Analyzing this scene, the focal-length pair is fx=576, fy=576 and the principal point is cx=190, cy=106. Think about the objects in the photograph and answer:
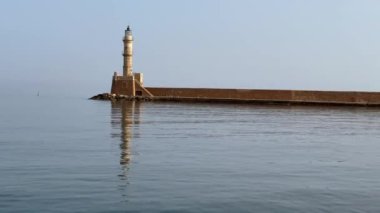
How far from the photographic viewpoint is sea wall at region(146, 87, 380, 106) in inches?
1917

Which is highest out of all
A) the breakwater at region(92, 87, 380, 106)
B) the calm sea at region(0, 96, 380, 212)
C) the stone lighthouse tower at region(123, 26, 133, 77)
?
the stone lighthouse tower at region(123, 26, 133, 77)

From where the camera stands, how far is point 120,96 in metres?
55.3

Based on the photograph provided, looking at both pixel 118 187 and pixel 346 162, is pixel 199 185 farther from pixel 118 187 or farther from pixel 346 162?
pixel 346 162

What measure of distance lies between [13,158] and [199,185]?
4.40 meters

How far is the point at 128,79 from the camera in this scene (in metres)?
54.8

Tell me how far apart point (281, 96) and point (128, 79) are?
47.8ft

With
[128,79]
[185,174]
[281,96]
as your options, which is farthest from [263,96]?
[185,174]

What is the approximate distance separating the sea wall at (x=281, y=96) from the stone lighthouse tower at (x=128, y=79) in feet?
8.97

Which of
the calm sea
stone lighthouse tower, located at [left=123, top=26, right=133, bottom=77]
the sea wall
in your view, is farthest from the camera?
stone lighthouse tower, located at [left=123, top=26, right=133, bottom=77]

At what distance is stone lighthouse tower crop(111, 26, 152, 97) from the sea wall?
8.97ft

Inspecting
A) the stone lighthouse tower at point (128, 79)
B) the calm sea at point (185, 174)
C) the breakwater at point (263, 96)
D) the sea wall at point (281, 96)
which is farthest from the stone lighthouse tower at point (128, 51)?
the calm sea at point (185, 174)

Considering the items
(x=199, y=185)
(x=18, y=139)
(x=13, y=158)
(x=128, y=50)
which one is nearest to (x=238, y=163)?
(x=199, y=185)

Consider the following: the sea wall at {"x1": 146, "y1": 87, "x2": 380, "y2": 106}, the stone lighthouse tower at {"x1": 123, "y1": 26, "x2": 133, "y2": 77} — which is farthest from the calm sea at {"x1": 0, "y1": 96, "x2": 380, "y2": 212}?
the stone lighthouse tower at {"x1": 123, "y1": 26, "x2": 133, "y2": 77}

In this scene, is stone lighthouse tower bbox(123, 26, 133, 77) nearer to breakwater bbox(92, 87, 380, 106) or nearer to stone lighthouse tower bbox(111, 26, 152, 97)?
Answer: stone lighthouse tower bbox(111, 26, 152, 97)
